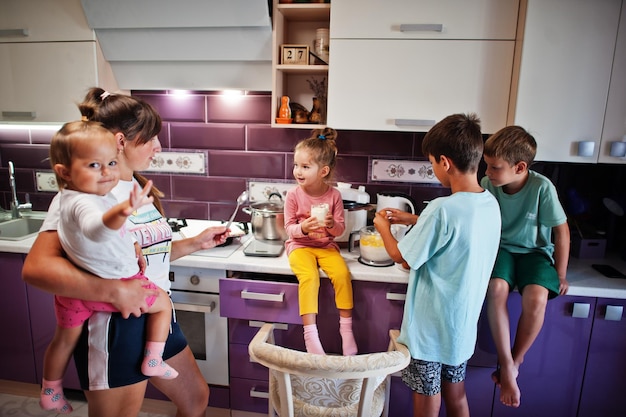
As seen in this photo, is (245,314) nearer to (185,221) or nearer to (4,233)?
(185,221)

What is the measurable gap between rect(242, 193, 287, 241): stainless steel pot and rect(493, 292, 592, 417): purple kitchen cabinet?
0.95 metres

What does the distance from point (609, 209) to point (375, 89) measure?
118 centimetres

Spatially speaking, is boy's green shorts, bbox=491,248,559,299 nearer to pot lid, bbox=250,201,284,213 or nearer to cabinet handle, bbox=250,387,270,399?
pot lid, bbox=250,201,284,213

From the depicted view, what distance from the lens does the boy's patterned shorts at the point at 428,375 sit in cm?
131

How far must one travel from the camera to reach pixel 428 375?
1.31m

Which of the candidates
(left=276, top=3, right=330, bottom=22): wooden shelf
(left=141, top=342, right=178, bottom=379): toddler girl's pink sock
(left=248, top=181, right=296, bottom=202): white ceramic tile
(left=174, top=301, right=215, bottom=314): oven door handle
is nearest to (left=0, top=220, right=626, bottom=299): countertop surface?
(left=174, top=301, right=215, bottom=314): oven door handle

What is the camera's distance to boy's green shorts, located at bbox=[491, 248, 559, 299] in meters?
1.40

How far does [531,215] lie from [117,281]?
135cm

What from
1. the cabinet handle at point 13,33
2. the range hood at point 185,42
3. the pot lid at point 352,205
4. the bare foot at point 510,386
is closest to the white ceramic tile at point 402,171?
the pot lid at point 352,205

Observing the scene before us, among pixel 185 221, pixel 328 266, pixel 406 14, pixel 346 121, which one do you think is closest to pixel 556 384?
pixel 328 266

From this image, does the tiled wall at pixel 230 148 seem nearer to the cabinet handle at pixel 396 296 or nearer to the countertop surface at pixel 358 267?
the countertop surface at pixel 358 267

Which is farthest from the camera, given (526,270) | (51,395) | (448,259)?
(526,270)

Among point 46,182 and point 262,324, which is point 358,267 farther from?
point 46,182

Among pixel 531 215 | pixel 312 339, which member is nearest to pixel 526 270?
pixel 531 215
